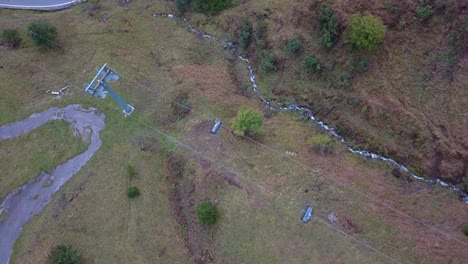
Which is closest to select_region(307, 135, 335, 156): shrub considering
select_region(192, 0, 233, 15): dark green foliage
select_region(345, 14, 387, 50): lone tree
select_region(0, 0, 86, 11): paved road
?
select_region(345, 14, 387, 50): lone tree

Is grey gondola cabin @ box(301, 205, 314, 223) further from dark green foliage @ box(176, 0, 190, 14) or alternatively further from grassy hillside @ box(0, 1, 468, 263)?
dark green foliage @ box(176, 0, 190, 14)

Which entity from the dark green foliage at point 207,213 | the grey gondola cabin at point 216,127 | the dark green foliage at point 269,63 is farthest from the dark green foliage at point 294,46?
the dark green foliage at point 207,213

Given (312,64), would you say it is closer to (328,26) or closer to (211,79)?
(328,26)

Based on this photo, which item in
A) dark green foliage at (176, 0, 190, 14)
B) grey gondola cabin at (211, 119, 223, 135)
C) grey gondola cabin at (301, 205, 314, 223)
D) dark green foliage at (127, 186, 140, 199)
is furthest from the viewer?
dark green foliage at (176, 0, 190, 14)

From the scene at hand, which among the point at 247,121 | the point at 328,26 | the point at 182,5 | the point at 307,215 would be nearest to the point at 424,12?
the point at 328,26

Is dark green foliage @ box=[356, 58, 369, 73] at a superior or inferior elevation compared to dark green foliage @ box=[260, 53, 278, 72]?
superior

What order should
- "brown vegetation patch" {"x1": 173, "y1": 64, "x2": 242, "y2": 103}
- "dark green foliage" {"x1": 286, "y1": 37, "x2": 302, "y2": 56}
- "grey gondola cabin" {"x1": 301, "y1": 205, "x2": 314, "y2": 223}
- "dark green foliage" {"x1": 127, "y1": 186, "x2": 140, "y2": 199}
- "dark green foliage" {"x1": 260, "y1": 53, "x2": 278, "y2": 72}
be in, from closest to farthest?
"grey gondola cabin" {"x1": 301, "y1": 205, "x2": 314, "y2": 223} → "dark green foliage" {"x1": 127, "y1": 186, "x2": 140, "y2": 199} → "dark green foliage" {"x1": 286, "y1": 37, "x2": 302, "y2": 56} → "brown vegetation patch" {"x1": 173, "y1": 64, "x2": 242, "y2": 103} → "dark green foliage" {"x1": 260, "y1": 53, "x2": 278, "y2": 72}

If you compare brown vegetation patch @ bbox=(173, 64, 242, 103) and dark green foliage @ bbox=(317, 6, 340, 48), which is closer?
dark green foliage @ bbox=(317, 6, 340, 48)
